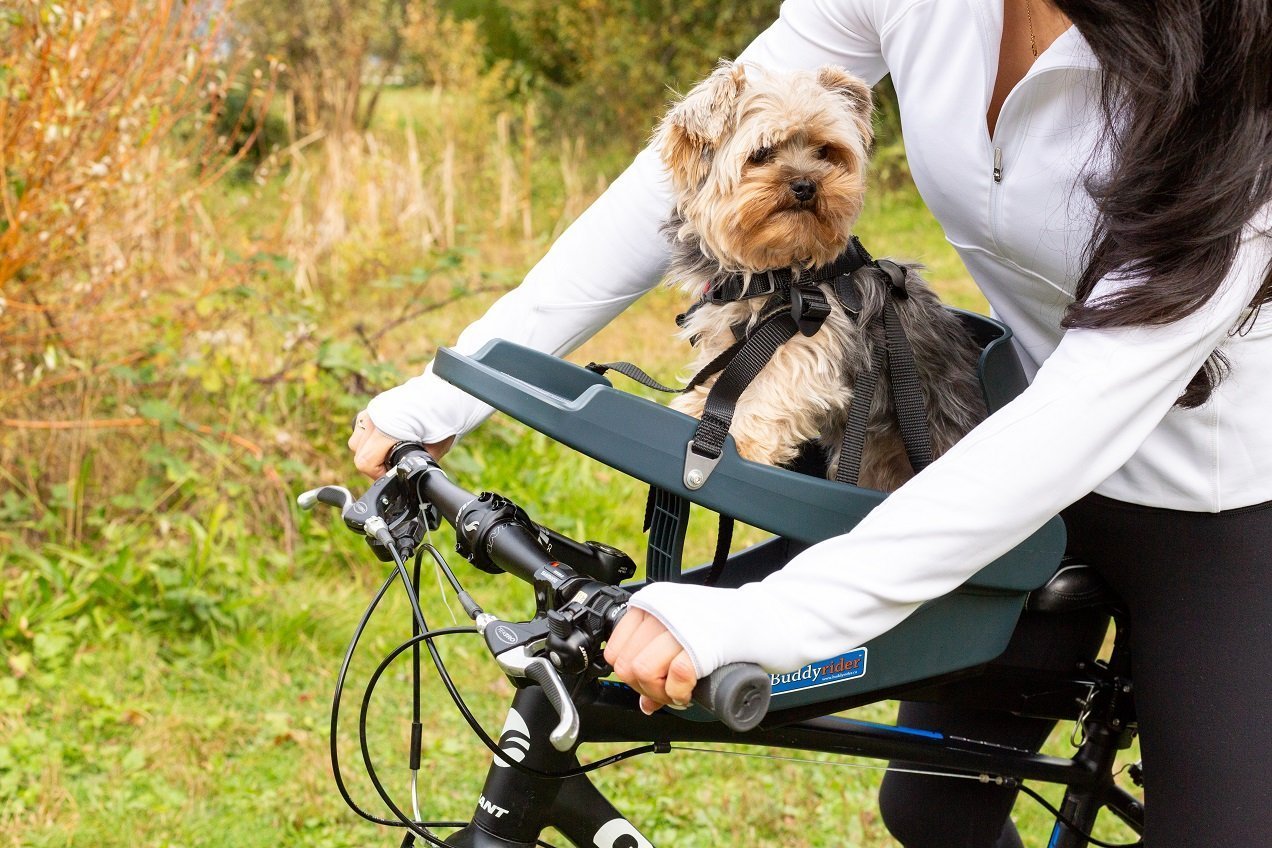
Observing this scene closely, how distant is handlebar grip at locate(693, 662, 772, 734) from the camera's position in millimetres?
1161

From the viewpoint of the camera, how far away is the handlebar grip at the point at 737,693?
1161mm

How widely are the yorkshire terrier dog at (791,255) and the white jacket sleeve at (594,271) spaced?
0.22ft

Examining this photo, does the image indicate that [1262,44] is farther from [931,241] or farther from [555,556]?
[931,241]

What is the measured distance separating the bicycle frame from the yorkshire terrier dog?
1.33 feet

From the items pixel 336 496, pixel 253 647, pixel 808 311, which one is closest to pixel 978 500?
pixel 808 311

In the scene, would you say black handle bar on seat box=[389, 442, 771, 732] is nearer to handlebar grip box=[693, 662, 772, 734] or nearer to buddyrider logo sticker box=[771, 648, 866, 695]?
handlebar grip box=[693, 662, 772, 734]

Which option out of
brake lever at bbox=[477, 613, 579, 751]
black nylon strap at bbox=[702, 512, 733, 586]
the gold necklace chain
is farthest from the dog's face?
brake lever at bbox=[477, 613, 579, 751]

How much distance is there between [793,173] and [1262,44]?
907 mm

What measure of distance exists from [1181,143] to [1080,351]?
26 cm

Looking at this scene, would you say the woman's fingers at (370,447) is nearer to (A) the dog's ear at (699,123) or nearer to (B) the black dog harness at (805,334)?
(B) the black dog harness at (805,334)

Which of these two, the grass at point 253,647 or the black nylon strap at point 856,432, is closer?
the black nylon strap at point 856,432

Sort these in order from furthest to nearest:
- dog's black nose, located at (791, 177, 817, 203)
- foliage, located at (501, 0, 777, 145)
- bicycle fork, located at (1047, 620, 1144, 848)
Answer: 1. foliage, located at (501, 0, 777, 145)
2. dog's black nose, located at (791, 177, 817, 203)
3. bicycle fork, located at (1047, 620, 1144, 848)

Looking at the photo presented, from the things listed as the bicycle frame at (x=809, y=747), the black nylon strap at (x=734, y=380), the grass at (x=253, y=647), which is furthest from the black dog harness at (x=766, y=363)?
the grass at (x=253, y=647)

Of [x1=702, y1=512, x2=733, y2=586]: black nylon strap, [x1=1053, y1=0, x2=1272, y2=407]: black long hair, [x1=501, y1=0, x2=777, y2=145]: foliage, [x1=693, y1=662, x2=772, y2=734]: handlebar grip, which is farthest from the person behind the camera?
[x1=501, y1=0, x2=777, y2=145]: foliage
